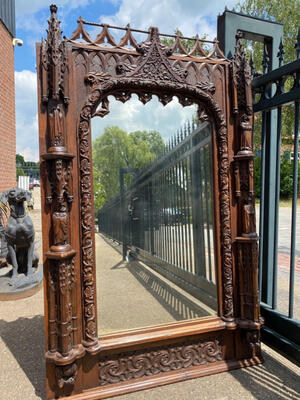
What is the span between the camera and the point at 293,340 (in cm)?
265

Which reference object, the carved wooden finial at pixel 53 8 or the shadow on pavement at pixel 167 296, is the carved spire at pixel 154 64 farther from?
the shadow on pavement at pixel 167 296

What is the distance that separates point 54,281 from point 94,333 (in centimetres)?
54

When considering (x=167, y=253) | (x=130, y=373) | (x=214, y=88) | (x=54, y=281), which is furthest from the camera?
(x=167, y=253)

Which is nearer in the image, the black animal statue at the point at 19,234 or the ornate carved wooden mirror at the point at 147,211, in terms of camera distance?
the ornate carved wooden mirror at the point at 147,211

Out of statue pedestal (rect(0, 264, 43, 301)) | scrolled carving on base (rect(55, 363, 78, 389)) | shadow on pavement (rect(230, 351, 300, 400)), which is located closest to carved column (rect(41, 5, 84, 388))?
scrolled carving on base (rect(55, 363, 78, 389))

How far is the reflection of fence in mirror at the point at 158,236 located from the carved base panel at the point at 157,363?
212mm

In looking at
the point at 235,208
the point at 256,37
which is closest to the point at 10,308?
the point at 235,208

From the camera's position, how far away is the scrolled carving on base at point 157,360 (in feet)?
7.70

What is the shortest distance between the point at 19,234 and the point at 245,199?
4.17 meters

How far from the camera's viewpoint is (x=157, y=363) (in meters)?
2.46

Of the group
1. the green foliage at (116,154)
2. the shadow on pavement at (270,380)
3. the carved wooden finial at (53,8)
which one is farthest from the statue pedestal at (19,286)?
the carved wooden finial at (53,8)

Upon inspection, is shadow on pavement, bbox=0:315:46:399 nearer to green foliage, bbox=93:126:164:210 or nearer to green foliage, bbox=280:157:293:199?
green foliage, bbox=93:126:164:210

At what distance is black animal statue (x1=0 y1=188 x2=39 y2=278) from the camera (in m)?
4.89

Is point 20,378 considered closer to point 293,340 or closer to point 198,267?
point 198,267
